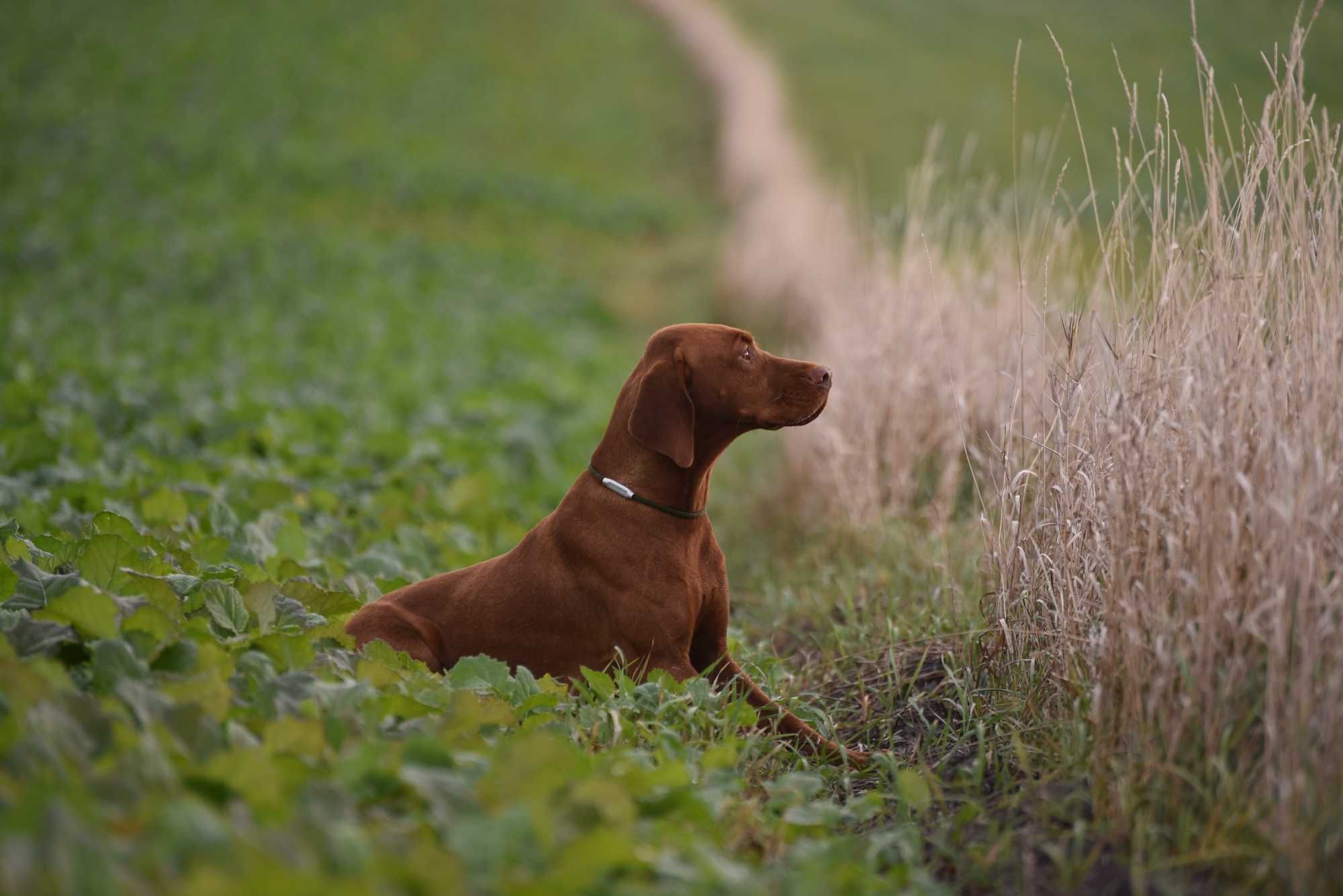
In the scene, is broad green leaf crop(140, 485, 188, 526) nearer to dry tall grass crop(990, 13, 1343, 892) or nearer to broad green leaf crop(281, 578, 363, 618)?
broad green leaf crop(281, 578, 363, 618)

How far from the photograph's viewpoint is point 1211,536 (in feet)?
7.59

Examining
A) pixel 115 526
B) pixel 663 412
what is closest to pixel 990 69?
pixel 663 412

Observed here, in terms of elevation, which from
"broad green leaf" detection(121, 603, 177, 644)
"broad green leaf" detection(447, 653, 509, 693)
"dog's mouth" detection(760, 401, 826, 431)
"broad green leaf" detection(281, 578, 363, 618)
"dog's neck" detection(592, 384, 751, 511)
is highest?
"dog's mouth" detection(760, 401, 826, 431)

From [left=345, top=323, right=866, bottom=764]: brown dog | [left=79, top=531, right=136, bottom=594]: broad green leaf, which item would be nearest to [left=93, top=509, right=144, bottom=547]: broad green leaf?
[left=79, top=531, right=136, bottom=594]: broad green leaf

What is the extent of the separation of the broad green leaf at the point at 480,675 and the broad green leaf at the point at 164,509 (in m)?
1.91

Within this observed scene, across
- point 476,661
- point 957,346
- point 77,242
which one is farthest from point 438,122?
point 476,661

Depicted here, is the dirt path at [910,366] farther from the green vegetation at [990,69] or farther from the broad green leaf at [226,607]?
the broad green leaf at [226,607]

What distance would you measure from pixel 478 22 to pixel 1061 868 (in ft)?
106

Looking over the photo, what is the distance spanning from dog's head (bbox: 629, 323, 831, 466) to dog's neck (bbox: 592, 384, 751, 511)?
40 mm

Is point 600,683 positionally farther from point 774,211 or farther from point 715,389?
point 774,211

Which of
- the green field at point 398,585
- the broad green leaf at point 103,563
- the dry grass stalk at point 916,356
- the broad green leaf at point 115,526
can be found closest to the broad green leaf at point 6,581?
the green field at point 398,585

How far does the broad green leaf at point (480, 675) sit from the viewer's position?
112 inches

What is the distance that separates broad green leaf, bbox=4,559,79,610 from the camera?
265 centimetres

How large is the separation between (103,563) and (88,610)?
409 mm
